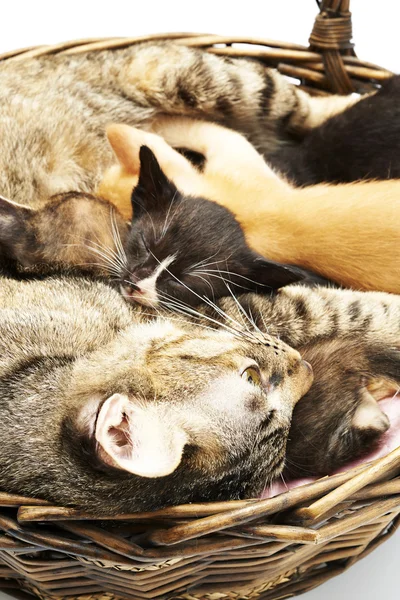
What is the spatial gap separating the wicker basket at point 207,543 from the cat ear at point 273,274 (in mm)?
415

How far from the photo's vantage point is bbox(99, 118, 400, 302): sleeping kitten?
138 cm

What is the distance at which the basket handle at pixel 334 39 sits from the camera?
Answer: 1.82m

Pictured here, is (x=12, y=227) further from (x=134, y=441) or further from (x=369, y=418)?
(x=369, y=418)

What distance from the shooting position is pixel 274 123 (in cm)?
198

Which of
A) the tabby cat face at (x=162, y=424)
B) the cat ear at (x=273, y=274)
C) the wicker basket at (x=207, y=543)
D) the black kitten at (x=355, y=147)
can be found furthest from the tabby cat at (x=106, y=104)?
the wicker basket at (x=207, y=543)

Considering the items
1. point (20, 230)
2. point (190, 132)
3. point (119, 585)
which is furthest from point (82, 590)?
point (190, 132)

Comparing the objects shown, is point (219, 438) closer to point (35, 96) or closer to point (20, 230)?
point (20, 230)

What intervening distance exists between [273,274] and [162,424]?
463mm

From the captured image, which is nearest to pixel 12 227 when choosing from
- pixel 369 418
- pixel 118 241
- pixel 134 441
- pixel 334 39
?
pixel 118 241

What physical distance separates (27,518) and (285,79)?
1463 millimetres

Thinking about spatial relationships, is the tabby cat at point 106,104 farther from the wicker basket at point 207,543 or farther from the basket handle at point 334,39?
the wicker basket at point 207,543

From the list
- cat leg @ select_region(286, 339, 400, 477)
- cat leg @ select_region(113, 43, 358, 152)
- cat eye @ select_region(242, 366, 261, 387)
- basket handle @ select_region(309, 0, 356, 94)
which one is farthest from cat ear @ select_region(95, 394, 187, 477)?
basket handle @ select_region(309, 0, 356, 94)

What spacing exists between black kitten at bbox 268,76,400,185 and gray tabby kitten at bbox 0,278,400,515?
A: 1.37 ft

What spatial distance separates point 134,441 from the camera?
2.93 ft
